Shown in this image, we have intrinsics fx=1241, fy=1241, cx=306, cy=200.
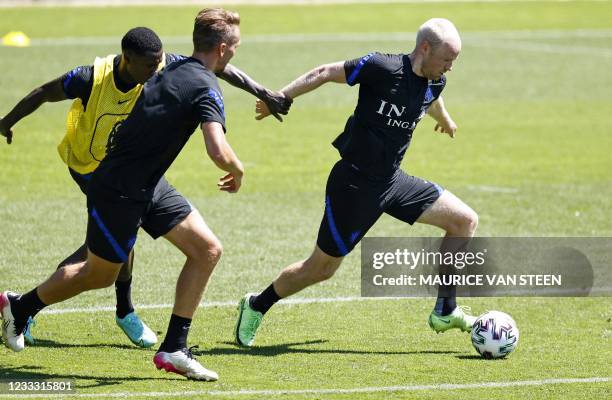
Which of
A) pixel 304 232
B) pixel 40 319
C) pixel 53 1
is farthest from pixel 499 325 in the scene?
pixel 53 1

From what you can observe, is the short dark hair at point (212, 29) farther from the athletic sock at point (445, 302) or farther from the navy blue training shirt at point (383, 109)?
the athletic sock at point (445, 302)

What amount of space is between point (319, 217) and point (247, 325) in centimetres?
523

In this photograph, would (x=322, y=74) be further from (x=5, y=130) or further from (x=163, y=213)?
(x=5, y=130)

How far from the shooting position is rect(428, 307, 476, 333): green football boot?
927 cm

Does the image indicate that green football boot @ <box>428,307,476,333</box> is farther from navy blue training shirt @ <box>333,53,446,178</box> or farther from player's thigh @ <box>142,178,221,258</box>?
player's thigh @ <box>142,178,221,258</box>

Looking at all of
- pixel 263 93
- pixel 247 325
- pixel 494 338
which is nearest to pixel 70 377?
pixel 247 325

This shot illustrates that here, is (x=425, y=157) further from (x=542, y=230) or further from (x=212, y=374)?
(x=212, y=374)

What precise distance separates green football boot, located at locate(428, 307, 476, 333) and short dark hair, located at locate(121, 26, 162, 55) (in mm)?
2942

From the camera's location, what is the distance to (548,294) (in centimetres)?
1100

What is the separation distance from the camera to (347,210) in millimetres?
8883

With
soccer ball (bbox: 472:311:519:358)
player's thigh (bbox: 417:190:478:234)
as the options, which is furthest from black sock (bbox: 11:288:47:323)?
soccer ball (bbox: 472:311:519:358)

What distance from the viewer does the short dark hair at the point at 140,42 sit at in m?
8.00

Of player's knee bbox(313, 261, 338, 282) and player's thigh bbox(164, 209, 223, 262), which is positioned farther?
player's knee bbox(313, 261, 338, 282)

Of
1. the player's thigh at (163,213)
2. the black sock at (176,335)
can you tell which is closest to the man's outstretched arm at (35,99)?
the player's thigh at (163,213)
